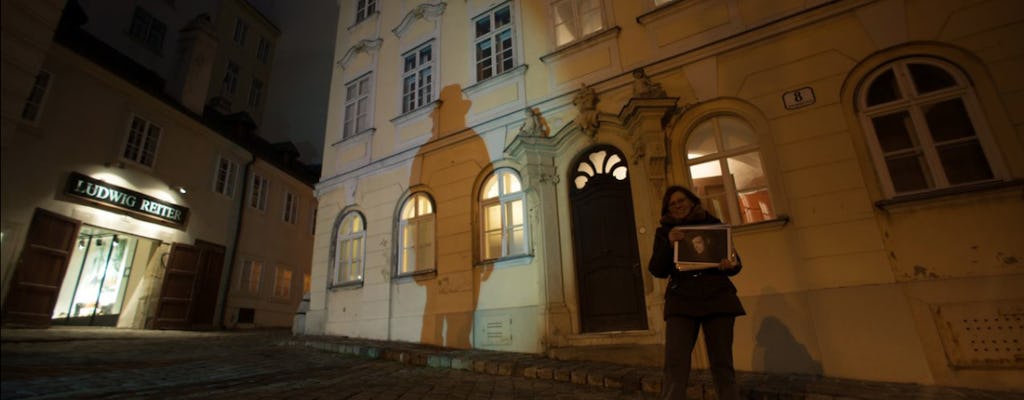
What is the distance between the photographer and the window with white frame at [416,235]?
29.6 ft

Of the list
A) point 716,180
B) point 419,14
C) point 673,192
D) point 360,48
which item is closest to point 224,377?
point 673,192

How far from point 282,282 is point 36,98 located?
1803 centimetres

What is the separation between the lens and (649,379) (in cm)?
453

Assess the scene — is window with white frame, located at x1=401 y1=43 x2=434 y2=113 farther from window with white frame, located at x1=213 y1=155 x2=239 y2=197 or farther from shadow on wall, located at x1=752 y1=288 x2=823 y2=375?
shadow on wall, located at x1=752 y1=288 x2=823 y2=375

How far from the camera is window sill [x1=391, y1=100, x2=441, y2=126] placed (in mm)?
9766

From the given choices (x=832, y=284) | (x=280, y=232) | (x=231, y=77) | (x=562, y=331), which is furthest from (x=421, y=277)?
(x=231, y=77)

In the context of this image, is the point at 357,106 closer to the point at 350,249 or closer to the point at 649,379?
the point at 350,249

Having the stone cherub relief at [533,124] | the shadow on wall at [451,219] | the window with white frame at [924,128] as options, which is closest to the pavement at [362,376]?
the shadow on wall at [451,219]

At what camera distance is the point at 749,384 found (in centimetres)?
439

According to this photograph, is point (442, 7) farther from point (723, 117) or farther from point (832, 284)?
point (832, 284)

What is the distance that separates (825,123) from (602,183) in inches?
121

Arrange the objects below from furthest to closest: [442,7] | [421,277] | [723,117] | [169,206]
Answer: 1. [442,7]
2. [421,277]
3. [723,117]
4. [169,206]

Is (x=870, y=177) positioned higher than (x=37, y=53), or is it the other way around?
(x=870, y=177)

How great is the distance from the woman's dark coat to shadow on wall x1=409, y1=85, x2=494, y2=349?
5.00 m
